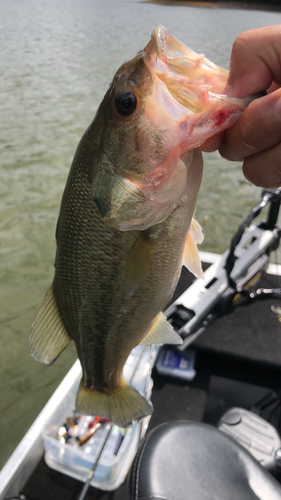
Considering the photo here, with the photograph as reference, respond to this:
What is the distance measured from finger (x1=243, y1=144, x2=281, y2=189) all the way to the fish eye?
1.42 ft

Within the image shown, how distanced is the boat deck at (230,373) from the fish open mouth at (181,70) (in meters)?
2.85

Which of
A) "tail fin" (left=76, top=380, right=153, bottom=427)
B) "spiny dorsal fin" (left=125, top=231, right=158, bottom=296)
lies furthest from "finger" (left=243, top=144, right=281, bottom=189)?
"tail fin" (left=76, top=380, right=153, bottom=427)

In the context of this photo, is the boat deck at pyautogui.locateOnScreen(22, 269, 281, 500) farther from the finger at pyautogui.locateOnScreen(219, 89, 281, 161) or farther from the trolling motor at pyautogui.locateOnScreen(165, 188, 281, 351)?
the finger at pyautogui.locateOnScreen(219, 89, 281, 161)

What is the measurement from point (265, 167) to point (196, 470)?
145 centimetres

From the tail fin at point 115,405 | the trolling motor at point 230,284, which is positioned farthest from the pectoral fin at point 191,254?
the trolling motor at point 230,284

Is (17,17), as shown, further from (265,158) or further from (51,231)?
(265,158)

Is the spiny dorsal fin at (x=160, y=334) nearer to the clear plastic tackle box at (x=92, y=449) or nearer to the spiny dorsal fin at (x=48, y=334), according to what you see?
the spiny dorsal fin at (x=48, y=334)

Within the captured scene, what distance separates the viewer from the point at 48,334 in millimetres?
1443

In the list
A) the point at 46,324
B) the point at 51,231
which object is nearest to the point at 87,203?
the point at 46,324

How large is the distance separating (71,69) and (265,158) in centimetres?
1748

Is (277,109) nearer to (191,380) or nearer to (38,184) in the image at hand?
(191,380)

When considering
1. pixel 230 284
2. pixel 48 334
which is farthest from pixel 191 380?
pixel 48 334

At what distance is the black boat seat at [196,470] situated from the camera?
1.63 meters

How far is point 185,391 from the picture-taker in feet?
11.2
